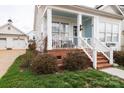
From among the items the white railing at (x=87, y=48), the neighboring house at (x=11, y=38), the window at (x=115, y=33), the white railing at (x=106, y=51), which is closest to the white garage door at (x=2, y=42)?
the neighboring house at (x=11, y=38)

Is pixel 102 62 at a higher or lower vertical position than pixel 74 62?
lower

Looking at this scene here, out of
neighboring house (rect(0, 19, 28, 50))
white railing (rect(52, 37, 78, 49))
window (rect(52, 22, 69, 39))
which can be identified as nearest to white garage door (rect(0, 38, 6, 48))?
neighboring house (rect(0, 19, 28, 50))

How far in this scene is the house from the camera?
10469 mm

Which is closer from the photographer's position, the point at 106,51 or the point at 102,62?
the point at 102,62

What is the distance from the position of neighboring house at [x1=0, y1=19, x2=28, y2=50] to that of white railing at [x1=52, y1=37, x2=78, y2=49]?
23568 millimetres

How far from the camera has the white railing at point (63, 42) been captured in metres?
11.1

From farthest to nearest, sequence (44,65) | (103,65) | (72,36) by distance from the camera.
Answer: (72,36)
(103,65)
(44,65)

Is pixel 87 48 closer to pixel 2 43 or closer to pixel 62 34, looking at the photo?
pixel 62 34

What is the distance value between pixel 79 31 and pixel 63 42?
1.43 metres

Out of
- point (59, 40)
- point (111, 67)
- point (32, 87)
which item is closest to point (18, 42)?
point (59, 40)

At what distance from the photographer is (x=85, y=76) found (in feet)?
24.6

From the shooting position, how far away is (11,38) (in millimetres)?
34406

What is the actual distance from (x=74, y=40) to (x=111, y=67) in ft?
13.8

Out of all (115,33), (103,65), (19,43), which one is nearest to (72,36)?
(103,65)
